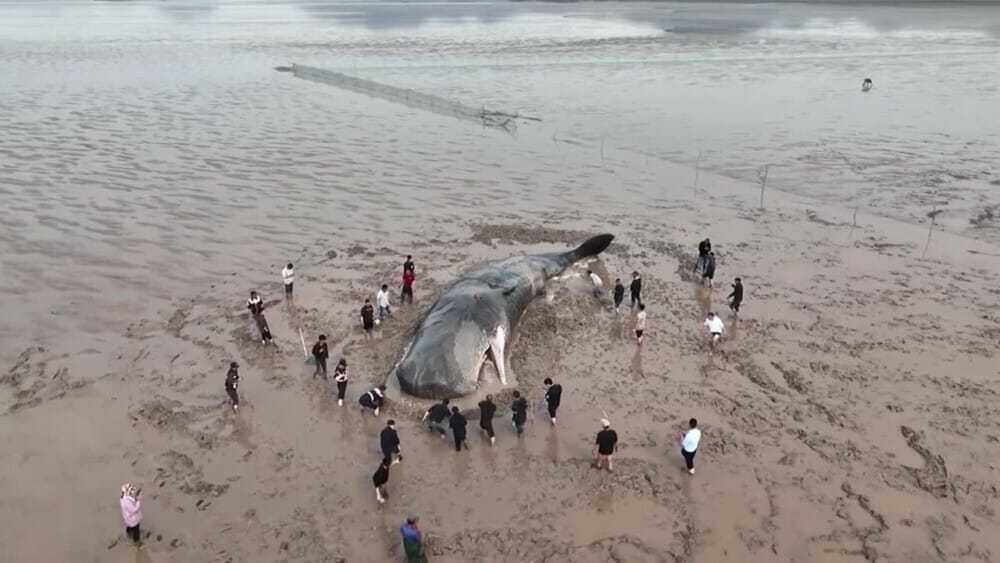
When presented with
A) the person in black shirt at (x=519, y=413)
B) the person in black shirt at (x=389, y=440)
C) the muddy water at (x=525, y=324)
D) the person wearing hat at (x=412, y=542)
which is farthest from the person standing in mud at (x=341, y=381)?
the person wearing hat at (x=412, y=542)

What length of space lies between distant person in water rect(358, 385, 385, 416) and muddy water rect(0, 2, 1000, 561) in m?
0.37

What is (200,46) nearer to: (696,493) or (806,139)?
(806,139)

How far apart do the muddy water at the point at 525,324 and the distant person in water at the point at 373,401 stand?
1.22ft

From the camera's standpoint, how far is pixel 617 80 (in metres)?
65.3

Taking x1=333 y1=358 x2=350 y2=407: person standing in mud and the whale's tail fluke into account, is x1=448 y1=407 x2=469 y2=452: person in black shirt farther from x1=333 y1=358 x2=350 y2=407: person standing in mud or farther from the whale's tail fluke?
the whale's tail fluke

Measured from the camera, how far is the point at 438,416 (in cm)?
1617

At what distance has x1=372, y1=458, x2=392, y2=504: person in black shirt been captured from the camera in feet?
46.5

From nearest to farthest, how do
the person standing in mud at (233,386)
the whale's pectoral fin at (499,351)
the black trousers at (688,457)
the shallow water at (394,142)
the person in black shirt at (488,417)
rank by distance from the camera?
1. the black trousers at (688,457)
2. the person in black shirt at (488,417)
3. the person standing in mud at (233,386)
4. the whale's pectoral fin at (499,351)
5. the shallow water at (394,142)

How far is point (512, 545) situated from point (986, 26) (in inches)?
5003

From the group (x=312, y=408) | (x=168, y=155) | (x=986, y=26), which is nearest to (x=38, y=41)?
(x=168, y=155)

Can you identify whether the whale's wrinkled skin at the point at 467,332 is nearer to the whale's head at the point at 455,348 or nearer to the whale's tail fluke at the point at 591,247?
the whale's head at the point at 455,348

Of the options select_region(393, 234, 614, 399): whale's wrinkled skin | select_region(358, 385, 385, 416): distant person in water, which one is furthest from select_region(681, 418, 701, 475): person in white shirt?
select_region(358, 385, 385, 416): distant person in water

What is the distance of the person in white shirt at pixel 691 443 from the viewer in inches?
582

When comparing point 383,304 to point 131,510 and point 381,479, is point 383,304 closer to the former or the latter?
point 381,479
